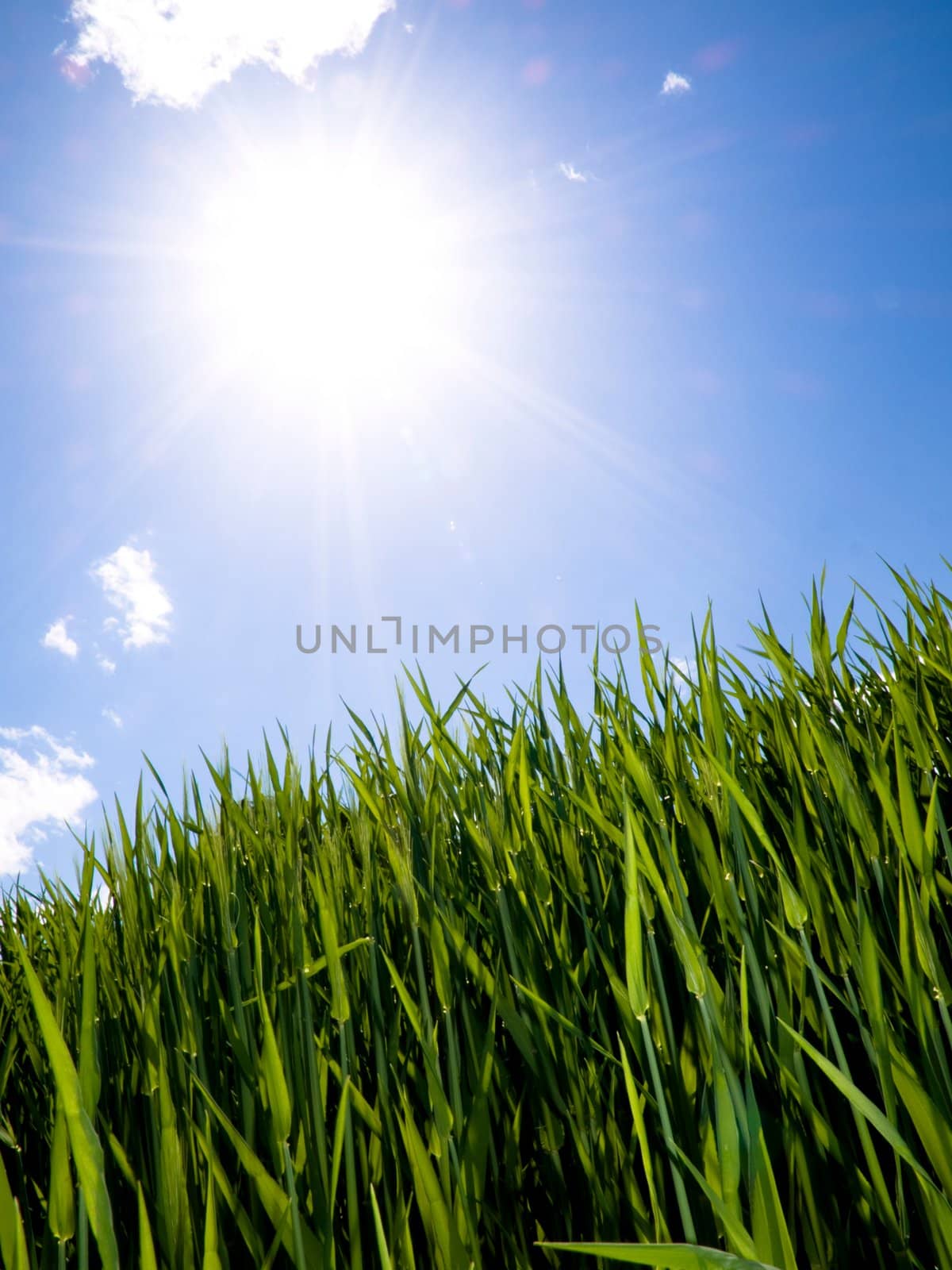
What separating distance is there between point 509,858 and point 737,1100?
20.1 inches

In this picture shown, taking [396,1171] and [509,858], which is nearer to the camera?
[396,1171]

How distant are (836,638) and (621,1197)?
1360 mm

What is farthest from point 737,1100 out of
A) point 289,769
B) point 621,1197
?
point 289,769

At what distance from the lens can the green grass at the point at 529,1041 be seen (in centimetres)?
73

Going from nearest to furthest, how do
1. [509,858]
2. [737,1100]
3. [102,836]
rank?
[737,1100] < [509,858] < [102,836]

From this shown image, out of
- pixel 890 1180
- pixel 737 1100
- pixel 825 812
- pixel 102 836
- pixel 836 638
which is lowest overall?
pixel 890 1180

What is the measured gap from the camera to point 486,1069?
0.85 metres

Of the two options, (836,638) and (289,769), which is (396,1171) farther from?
(836,638)

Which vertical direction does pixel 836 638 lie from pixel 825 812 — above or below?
above

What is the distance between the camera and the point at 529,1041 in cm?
92

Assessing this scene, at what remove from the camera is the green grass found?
0.73 meters

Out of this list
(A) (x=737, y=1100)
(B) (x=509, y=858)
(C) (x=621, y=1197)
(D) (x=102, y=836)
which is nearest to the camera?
(A) (x=737, y=1100)

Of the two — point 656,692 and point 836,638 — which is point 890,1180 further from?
point 836,638

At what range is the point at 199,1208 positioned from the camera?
0.86 m
